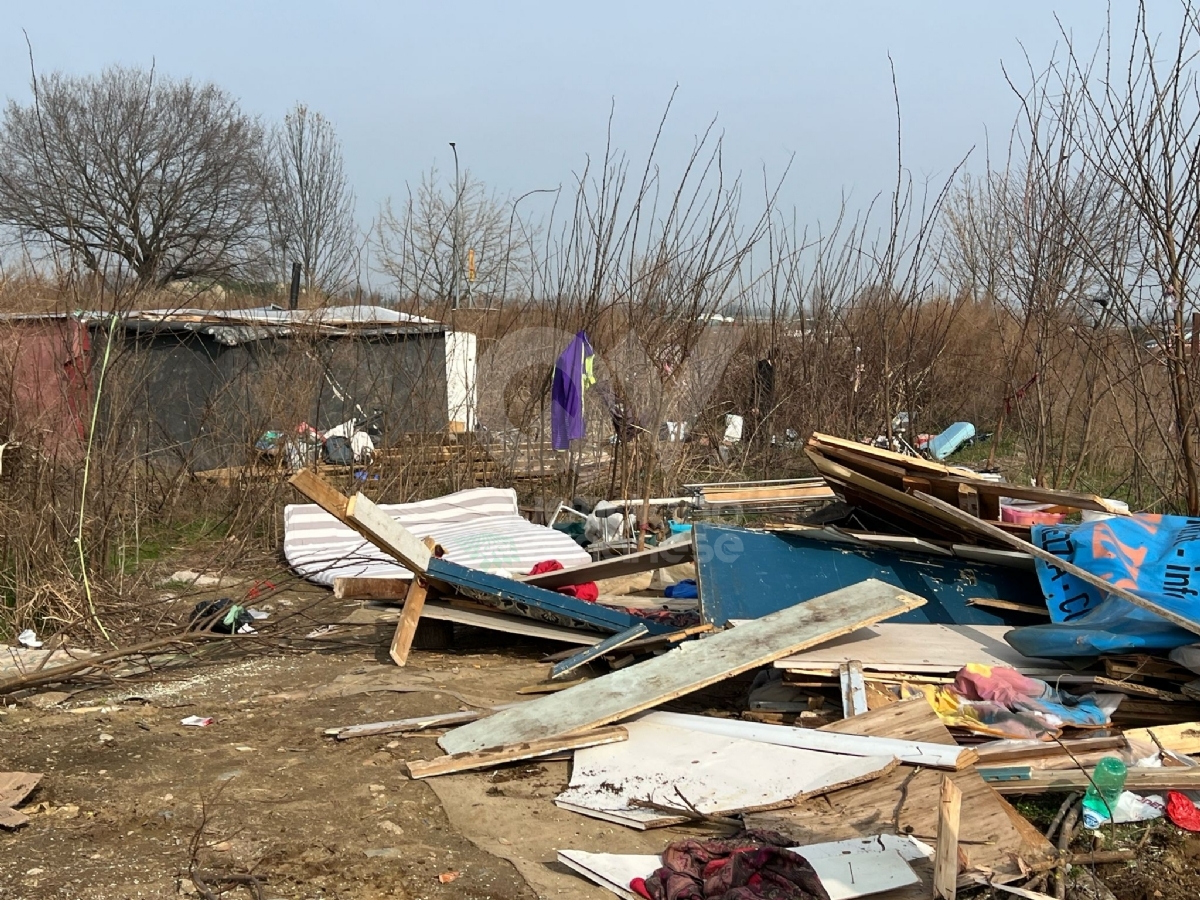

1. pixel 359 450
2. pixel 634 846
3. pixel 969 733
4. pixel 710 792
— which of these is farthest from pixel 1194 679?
pixel 359 450

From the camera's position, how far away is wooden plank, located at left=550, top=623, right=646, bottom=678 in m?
5.13

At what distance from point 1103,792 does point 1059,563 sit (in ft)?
5.01

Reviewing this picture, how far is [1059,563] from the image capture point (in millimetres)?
4973

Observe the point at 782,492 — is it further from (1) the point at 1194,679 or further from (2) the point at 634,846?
(2) the point at 634,846

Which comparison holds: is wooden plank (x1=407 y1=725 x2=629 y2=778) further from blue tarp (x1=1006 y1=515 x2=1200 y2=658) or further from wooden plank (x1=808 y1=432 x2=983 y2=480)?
wooden plank (x1=808 y1=432 x2=983 y2=480)

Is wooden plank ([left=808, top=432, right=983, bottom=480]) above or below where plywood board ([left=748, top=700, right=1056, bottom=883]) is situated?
above

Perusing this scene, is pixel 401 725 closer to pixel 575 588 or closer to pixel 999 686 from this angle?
Answer: pixel 575 588

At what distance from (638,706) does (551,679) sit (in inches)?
40.1

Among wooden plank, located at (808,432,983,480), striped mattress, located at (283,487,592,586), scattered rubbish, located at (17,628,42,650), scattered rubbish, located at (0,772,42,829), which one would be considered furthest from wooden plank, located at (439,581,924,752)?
scattered rubbish, located at (17,628,42,650)

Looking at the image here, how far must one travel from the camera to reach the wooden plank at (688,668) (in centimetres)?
431

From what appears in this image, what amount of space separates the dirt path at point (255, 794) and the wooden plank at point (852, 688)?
120 cm

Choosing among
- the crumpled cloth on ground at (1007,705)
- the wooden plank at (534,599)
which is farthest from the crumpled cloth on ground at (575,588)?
the crumpled cloth on ground at (1007,705)

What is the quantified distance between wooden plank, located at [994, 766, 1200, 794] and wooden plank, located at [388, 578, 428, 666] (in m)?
3.11

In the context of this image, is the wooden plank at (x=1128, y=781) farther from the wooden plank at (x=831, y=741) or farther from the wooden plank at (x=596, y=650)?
the wooden plank at (x=596, y=650)
